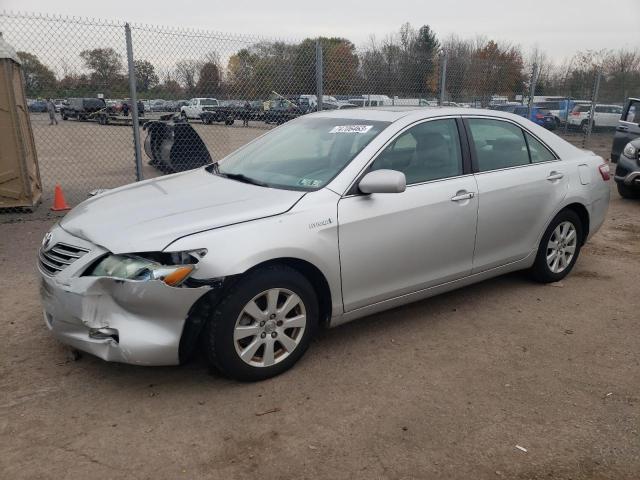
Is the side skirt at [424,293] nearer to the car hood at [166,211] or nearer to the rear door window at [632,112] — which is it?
the car hood at [166,211]

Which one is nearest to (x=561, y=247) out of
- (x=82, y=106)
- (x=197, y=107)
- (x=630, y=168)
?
(x=630, y=168)

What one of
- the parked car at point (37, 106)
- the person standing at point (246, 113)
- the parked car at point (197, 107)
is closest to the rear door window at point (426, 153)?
the person standing at point (246, 113)

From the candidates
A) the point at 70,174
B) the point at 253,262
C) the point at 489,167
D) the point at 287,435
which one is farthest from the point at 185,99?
the point at 287,435

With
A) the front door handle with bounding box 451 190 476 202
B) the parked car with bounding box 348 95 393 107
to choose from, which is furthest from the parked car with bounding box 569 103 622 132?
the front door handle with bounding box 451 190 476 202

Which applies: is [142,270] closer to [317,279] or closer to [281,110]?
[317,279]

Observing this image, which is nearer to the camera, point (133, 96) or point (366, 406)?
point (366, 406)

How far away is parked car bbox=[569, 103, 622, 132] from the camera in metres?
20.4

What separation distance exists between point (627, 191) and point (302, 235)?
26.7 ft

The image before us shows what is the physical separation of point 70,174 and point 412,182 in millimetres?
9954

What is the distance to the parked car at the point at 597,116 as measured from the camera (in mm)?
20375

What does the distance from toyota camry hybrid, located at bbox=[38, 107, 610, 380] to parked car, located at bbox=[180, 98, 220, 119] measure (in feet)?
15.5

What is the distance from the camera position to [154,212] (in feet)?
10.6

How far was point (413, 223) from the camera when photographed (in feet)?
12.1

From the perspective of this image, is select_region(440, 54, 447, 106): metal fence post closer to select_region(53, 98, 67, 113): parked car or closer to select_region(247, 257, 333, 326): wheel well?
select_region(53, 98, 67, 113): parked car
